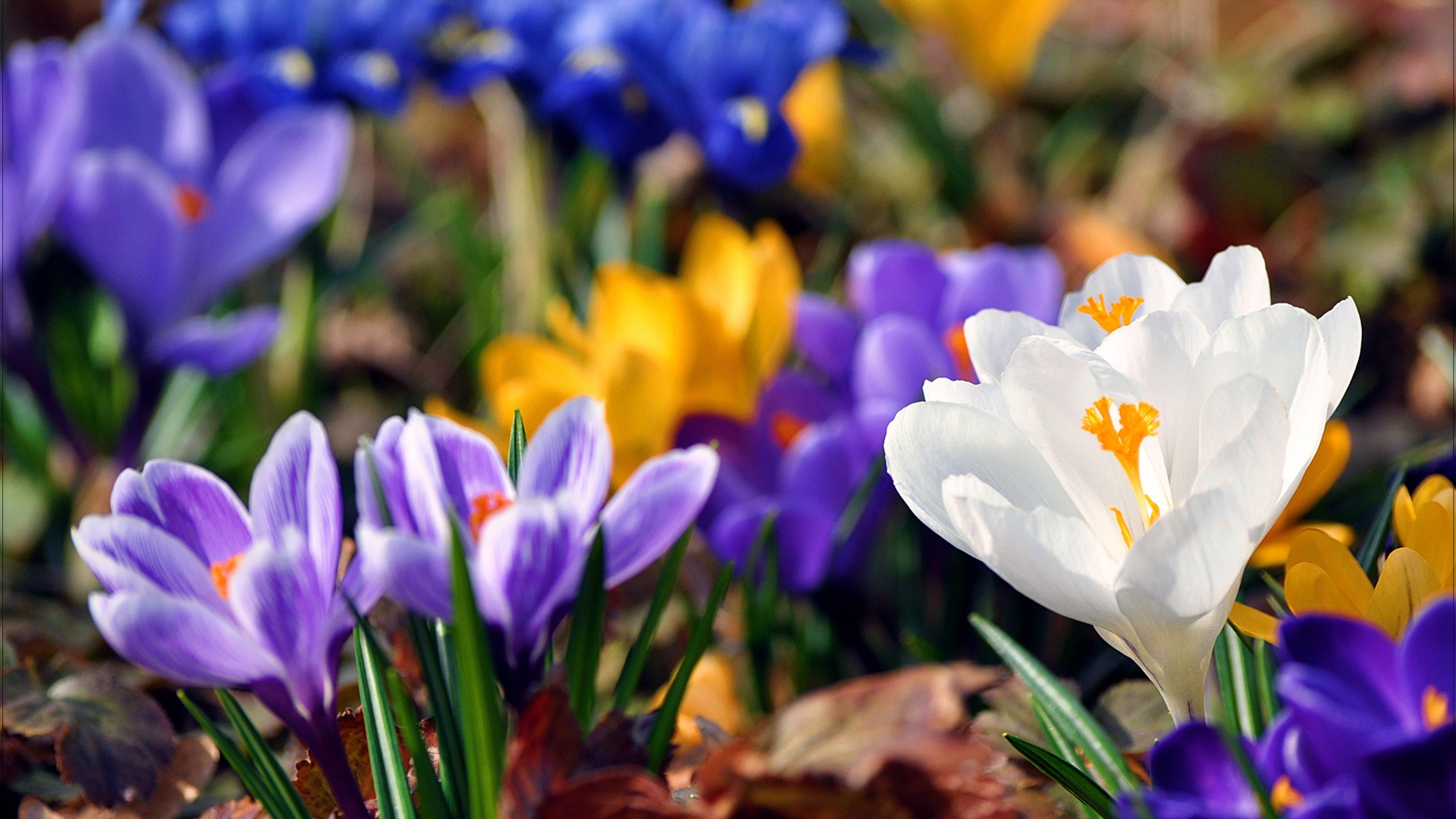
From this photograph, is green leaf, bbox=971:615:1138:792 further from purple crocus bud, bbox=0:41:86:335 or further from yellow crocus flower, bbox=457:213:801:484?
purple crocus bud, bbox=0:41:86:335

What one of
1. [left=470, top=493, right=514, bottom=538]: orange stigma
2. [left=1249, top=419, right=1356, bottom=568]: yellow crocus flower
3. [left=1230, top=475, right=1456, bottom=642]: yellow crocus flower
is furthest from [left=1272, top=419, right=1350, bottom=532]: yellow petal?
[left=470, top=493, right=514, bottom=538]: orange stigma

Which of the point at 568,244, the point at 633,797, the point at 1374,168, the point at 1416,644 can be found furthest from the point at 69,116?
the point at 1374,168

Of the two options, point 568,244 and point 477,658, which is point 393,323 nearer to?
point 568,244

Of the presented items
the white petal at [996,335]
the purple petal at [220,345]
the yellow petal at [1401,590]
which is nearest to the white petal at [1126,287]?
the white petal at [996,335]

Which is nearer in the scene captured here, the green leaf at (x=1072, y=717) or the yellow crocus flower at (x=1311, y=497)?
the green leaf at (x=1072, y=717)

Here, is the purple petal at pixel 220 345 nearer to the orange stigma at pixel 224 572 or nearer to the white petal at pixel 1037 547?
the orange stigma at pixel 224 572

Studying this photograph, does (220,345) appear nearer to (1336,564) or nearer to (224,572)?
(224,572)
